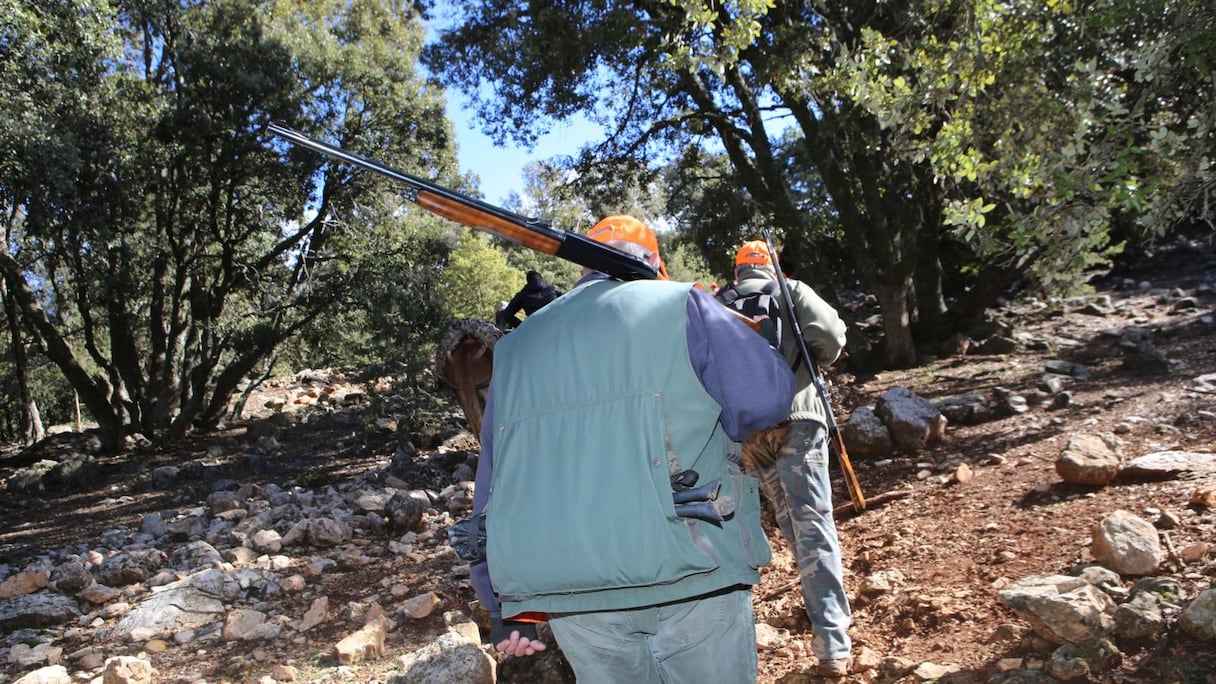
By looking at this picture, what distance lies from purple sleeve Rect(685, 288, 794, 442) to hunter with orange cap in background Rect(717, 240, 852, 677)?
1.22 metres

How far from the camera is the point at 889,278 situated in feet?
42.0

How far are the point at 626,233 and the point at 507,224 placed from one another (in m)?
0.41

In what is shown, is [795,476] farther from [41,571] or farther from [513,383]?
[41,571]

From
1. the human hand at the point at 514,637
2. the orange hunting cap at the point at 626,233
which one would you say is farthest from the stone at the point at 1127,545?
the human hand at the point at 514,637

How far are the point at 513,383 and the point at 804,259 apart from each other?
34.5ft

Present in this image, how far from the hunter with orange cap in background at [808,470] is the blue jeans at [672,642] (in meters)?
1.46

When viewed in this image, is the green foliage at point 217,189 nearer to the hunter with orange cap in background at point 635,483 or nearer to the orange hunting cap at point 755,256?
the orange hunting cap at point 755,256

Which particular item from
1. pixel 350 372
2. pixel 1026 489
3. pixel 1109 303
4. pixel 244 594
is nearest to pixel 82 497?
pixel 350 372

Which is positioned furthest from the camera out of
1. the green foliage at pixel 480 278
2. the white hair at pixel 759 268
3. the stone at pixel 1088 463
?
the green foliage at pixel 480 278

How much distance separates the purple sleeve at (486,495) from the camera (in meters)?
2.27

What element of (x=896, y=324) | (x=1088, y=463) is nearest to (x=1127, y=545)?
(x=1088, y=463)

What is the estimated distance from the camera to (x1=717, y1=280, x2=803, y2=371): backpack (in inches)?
102

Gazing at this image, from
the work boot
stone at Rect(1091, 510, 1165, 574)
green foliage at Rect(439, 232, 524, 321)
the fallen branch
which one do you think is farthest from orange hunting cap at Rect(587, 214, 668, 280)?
green foliage at Rect(439, 232, 524, 321)

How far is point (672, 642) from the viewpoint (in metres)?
2.04
